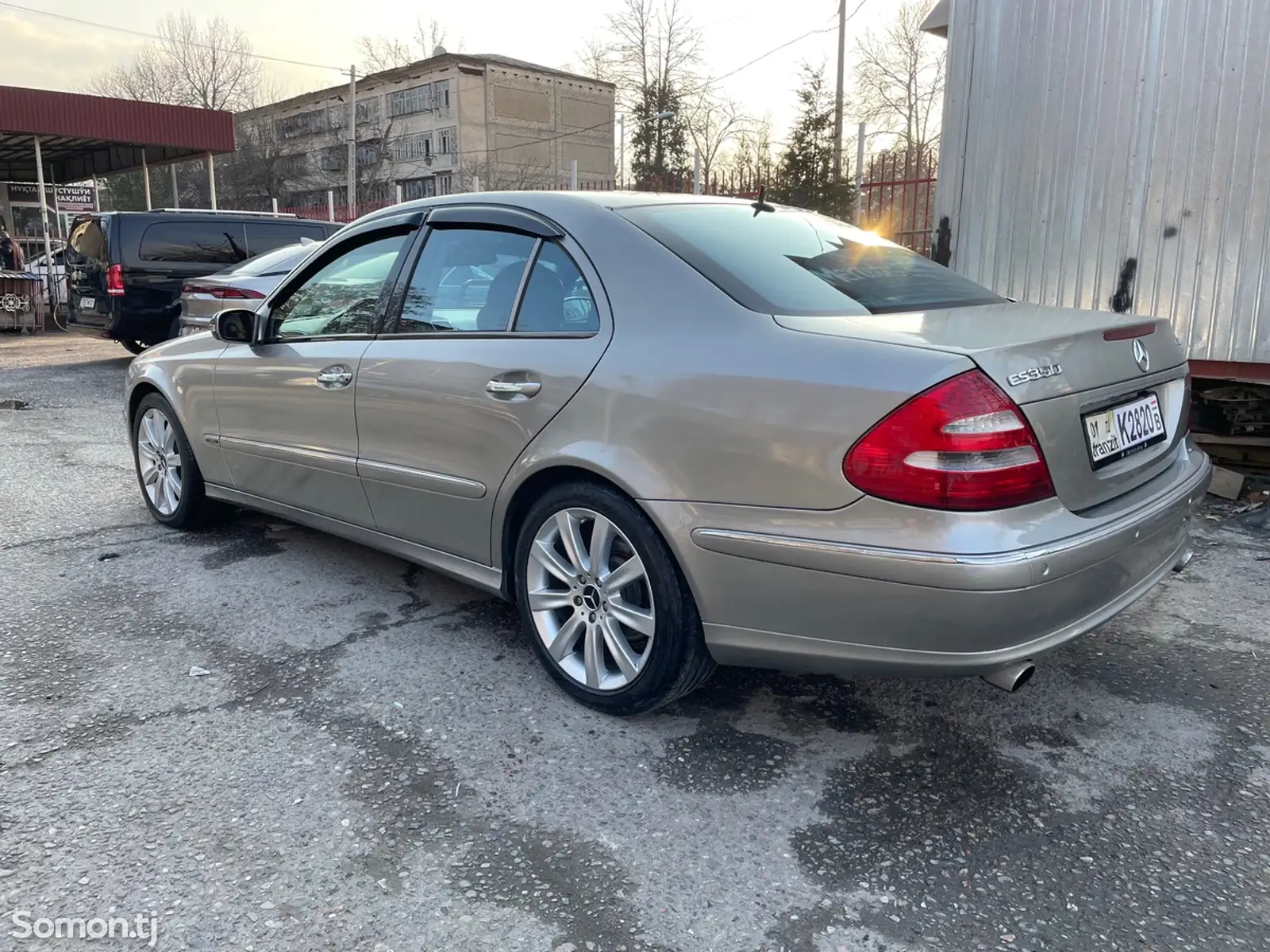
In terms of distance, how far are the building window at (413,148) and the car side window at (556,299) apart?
56.3 metres

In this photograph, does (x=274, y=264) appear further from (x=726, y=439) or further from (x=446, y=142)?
(x=446, y=142)

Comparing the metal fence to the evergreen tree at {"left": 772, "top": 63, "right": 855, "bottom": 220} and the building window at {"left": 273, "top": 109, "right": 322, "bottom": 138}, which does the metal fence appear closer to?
the evergreen tree at {"left": 772, "top": 63, "right": 855, "bottom": 220}

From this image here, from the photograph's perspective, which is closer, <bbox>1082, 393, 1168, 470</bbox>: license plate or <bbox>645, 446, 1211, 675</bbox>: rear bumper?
<bbox>645, 446, 1211, 675</bbox>: rear bumper

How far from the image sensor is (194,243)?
10.9 metres

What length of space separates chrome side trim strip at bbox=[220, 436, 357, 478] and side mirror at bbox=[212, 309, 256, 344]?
439 millimetres

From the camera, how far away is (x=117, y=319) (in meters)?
10.5

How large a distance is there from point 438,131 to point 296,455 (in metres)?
55.3

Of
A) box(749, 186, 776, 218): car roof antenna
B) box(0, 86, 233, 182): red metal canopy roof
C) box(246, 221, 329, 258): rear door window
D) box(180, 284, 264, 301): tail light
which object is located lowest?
box(180, 284, 264, 301): tail light

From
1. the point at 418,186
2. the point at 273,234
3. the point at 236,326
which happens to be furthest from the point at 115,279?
the point at 418,186

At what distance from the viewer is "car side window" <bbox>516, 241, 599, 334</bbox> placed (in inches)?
111

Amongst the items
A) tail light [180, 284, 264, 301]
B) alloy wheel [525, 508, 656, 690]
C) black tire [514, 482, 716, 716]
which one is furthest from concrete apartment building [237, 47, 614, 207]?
black tire [514, 482, 716, 716]

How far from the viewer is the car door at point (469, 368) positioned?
2.84 metres

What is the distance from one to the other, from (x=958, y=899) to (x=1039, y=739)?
845 millimetres

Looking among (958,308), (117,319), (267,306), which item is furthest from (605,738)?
(117,319)
